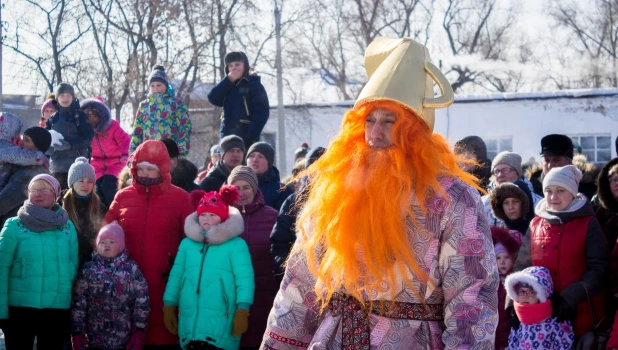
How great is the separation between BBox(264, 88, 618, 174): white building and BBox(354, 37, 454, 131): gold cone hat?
57.2 feet

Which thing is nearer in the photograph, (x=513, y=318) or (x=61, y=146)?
(x=513, y=318)

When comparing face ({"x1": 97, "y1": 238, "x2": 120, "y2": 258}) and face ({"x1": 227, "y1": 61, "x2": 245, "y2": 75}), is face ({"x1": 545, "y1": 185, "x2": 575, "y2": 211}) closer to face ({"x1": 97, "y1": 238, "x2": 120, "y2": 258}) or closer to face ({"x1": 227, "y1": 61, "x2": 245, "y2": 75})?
face ({"x1": 97, "y1": 238, "x2": 120, "y2": 258})

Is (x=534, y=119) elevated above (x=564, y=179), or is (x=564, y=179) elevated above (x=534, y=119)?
(x=534, y=119)

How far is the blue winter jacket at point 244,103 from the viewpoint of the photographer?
27.5 feet

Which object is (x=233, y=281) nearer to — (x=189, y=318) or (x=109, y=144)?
(x=189, y=318)

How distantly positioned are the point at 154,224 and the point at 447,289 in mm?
3567

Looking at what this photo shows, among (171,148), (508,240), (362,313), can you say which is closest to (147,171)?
(171,148)

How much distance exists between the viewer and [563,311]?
5320 millimetres

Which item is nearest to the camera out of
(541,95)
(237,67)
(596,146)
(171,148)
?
(171,148)

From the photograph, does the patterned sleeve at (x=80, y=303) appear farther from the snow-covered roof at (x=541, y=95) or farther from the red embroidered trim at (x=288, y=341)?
the snow-covered roof at (x=541, y=95)

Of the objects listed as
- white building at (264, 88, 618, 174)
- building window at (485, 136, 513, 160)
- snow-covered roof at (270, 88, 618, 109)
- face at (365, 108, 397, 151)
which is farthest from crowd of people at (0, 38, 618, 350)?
snow-covered roof at (270, 88, 618, 109)

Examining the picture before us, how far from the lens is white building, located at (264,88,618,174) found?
2120 centimetres

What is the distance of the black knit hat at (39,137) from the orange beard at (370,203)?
4576 millimetres

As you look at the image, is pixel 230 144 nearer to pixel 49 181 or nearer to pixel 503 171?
pixel 49 181
